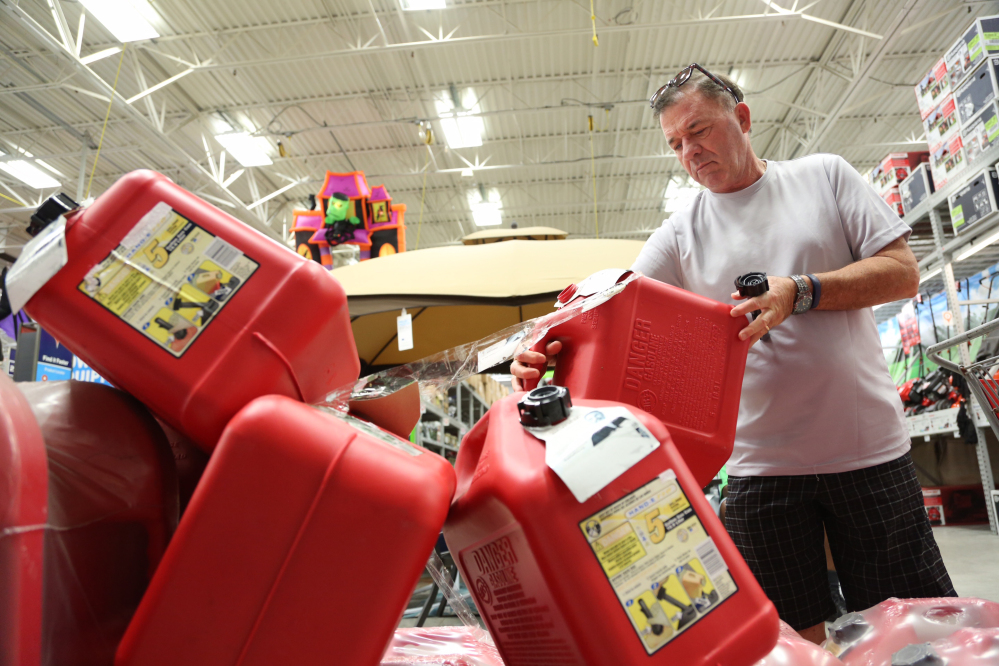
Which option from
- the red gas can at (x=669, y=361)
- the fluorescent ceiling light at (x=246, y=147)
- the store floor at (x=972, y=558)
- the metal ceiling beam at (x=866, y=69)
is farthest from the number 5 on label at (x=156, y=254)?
the fluorescent ceiling light at (x=246, y=147)

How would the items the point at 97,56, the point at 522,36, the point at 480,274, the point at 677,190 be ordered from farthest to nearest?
the point at 677,190, the point at 522,36, the point at 97,56, the point at 480,274

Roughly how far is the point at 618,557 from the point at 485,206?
9.82 metres

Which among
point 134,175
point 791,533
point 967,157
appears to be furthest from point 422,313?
point 967,157

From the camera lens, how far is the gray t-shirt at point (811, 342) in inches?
44.6

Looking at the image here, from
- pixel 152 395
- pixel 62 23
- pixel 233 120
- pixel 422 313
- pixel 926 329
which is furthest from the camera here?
pixel 233 120

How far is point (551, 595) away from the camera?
0.48m

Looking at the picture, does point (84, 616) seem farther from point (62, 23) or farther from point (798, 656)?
point (62, 23)

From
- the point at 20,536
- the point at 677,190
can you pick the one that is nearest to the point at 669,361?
the point at 20,536

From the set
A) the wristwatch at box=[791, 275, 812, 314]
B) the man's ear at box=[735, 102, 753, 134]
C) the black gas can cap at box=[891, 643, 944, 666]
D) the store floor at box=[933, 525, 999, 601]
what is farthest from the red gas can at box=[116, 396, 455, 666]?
the store floor at box=[933, 525, 999, 601]

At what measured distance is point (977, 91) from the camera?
11.9 ft

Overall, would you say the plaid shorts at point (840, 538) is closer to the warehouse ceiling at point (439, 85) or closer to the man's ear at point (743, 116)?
the man's ear at point (743, 116)

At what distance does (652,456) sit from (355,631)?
11.4 inches

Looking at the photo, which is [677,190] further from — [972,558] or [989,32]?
[972,558]

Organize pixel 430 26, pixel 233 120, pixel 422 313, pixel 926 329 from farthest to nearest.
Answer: pixel 233 120
pixel 430 26
pixel 926 329
pixel 422 313
